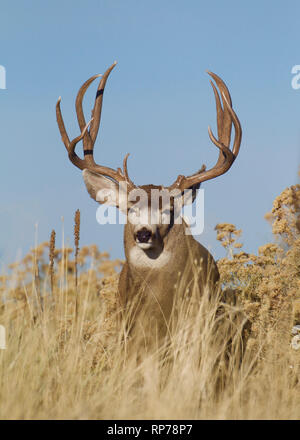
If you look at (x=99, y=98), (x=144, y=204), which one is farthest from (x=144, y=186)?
(x=99, y=98)

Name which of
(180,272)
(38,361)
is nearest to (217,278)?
(180,272)

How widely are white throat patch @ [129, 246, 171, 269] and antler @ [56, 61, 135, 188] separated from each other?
810mm

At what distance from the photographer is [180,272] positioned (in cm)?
770

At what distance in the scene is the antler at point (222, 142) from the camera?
8.30 meters

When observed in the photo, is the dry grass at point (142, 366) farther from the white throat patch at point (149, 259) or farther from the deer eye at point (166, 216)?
the deer eye at point (166, 216)

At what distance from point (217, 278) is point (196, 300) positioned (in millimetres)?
739

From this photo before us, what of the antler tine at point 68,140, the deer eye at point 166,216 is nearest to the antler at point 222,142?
the deer eye at point 166,216

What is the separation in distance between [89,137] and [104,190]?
107 cm

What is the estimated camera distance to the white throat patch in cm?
777

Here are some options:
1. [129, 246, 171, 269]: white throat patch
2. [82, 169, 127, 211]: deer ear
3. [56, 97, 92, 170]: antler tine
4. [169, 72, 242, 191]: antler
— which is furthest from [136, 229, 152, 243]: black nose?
[56, 97, 92, 170]: antler tine

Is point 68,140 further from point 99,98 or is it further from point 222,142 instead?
point 222,142

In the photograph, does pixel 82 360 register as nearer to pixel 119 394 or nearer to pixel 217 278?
pixel 119 394

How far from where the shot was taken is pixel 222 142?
8.80 metres
